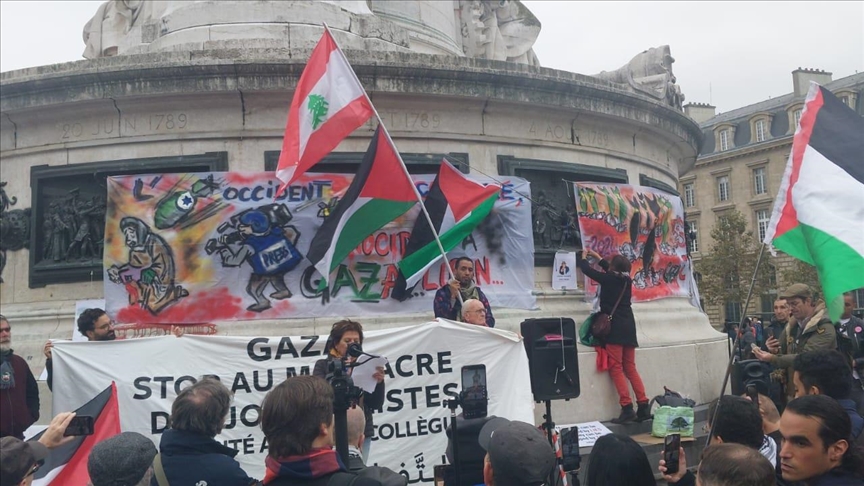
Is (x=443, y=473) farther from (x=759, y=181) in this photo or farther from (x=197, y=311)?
(x=759, y=181)

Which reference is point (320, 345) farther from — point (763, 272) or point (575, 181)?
point (763, 272)

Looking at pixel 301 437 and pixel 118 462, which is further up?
pixel 301 437

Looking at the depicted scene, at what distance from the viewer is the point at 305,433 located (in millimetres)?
3381

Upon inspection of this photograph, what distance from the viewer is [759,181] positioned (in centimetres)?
5797

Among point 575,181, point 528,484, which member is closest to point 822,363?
point 528,484

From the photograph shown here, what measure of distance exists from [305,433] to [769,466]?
69.0 inches

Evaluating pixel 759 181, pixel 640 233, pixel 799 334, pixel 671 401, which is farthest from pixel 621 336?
pixel 759 181

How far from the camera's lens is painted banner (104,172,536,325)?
8805 mm

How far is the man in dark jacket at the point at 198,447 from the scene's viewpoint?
3.69 metres

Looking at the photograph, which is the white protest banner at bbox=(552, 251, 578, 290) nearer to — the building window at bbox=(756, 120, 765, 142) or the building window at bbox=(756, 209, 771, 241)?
the building window at bbox=(756, 209, 771, 241)

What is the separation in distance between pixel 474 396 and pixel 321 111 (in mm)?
4181

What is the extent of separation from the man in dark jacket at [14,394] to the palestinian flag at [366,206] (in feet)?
9.25

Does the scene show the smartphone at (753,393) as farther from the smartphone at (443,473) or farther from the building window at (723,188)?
the building window at (723,188)

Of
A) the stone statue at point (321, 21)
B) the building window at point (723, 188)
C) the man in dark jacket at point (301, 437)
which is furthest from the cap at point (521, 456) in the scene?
the building window at point (723, 188)
